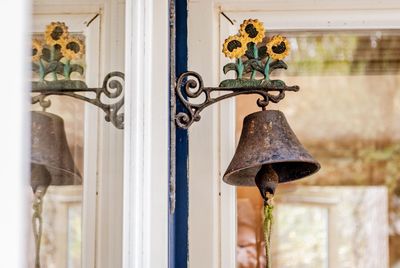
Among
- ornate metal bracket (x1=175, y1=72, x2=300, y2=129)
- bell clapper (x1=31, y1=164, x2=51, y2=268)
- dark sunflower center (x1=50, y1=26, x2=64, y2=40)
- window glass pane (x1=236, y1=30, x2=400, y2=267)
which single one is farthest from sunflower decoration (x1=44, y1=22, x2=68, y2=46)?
window glass pane (x1=236, y1=30, x2=400, y2=267)

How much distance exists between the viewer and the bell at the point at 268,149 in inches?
66.3

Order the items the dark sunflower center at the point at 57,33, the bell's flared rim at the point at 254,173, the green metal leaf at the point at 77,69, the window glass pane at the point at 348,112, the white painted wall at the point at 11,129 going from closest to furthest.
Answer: the white painted wall at the point at 11,129 < the dark sunflower center at the point at 57,33 < the green metal leaf at the point at 77,69 < the bell's flared rim at the point at 254,173 < the window glass pane at the point at 348,112

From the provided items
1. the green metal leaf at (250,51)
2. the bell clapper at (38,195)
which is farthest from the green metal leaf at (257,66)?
the bell clapper at (38,195)

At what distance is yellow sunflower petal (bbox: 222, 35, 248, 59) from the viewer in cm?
176

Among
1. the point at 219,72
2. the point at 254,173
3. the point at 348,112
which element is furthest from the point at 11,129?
the point at 348,112

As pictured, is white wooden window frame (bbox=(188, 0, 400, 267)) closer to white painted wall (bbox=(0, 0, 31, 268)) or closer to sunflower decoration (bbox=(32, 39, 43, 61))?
sunflower decoration (bbox=(32, 39, 43, 61))

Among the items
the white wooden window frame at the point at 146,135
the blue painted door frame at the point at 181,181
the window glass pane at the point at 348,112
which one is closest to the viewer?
the white wooden window frame at the point at 146,135

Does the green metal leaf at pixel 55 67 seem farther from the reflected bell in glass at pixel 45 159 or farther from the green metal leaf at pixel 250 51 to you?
the green metal leaf at pixel 250 51

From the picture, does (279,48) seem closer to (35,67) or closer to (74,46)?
(74,46)

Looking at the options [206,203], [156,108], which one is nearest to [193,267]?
[206,203]

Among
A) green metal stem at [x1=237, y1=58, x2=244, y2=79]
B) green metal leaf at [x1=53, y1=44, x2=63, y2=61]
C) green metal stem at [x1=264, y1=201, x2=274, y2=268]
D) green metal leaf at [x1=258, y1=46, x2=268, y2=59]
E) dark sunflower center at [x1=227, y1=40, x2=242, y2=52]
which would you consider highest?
dark sunflower center at [x1=227, y1=40, x2=242, y2=52]

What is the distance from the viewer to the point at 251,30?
177cm

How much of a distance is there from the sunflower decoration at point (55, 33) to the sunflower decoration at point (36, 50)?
0.13ft

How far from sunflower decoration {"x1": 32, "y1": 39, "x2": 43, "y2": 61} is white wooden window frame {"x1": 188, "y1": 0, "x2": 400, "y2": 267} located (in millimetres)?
1496
